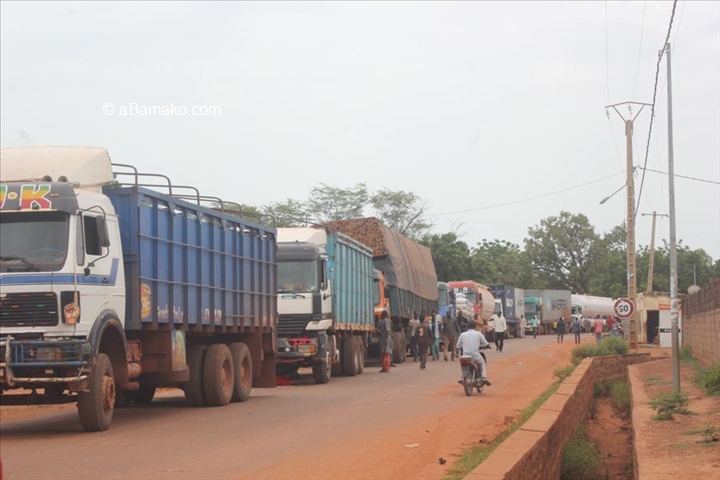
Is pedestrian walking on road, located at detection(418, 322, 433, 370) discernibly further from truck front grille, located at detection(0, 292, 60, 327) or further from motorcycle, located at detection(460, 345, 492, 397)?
truck front grille, located at detection(0, 292, 60, 327)

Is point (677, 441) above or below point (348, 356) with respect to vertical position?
below

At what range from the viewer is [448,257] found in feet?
245

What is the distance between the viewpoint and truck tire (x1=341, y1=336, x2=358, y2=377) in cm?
2642

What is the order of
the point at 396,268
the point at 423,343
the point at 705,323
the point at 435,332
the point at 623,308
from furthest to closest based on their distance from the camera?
1. the point at 435,332
2. the point at 396,268
3. the point at 623,308
4. the point at 423,343
5. the point at 705,323

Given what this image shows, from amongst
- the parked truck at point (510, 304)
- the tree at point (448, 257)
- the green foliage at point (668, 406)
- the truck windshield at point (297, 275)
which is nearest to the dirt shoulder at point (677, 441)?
the green foliage at point (668, 406)

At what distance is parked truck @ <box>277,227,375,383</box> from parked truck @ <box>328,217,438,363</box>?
19.1 feet

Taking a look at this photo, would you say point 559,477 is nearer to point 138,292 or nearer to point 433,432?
point 433,432

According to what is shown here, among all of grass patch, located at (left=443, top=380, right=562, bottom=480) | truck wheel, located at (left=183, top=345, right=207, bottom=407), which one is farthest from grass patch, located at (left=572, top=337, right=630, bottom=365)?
grass patch, located at (left=443, top=380, right=562, bottom=480)

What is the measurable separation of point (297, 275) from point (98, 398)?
34.3 ft

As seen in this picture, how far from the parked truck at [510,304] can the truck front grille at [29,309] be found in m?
52.2

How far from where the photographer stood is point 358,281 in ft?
91.8

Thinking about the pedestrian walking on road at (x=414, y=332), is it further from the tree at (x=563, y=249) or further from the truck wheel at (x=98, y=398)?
the tree at (x=563, y=249)

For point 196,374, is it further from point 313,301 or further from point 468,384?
point 313,301

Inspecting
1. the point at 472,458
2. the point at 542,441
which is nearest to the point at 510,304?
the point at 472,458
